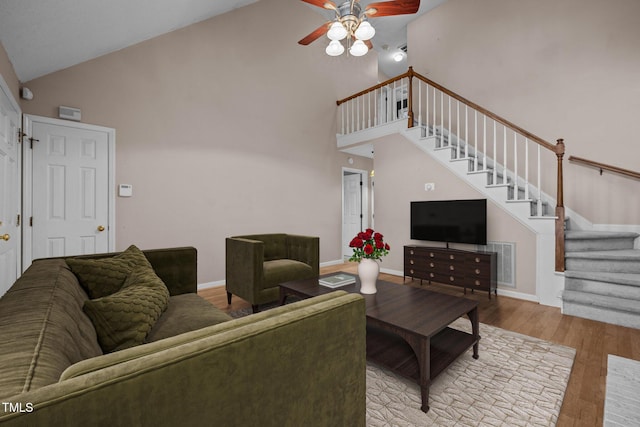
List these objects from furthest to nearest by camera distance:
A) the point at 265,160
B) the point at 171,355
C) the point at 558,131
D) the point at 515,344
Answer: the point at 265,160 → the point at 558,131 → the point at 515,344 → the point at 171,355

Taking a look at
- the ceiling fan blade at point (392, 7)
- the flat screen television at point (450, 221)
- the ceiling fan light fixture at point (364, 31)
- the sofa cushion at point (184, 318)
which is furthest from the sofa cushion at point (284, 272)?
the ceiling fan blade at point (392, 7)

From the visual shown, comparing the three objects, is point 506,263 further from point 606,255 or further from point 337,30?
point 337,30

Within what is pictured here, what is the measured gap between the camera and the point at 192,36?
4.00 metres

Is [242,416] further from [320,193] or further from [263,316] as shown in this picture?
[320,193]

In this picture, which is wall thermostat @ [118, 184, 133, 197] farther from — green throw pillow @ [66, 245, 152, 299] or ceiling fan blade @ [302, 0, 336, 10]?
ceiling fan blade @ [302, 0, 336, 10]

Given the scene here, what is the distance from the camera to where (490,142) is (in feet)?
15.8

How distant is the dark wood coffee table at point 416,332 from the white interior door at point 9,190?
94.2 inches

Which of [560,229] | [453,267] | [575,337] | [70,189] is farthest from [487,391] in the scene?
[70,189]

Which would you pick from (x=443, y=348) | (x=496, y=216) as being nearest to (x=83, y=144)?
(x=443, y=348)

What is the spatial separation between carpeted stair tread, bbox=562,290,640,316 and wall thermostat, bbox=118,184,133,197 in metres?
5.17

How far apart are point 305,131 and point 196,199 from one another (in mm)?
2425

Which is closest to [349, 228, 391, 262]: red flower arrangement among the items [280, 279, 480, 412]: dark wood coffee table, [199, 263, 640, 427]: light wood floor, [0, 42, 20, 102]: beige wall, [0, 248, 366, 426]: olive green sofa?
[280, 279, 480, 412]: dark wood coffee table

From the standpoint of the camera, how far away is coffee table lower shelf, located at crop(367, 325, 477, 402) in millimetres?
1840

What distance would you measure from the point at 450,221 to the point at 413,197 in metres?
0.79
